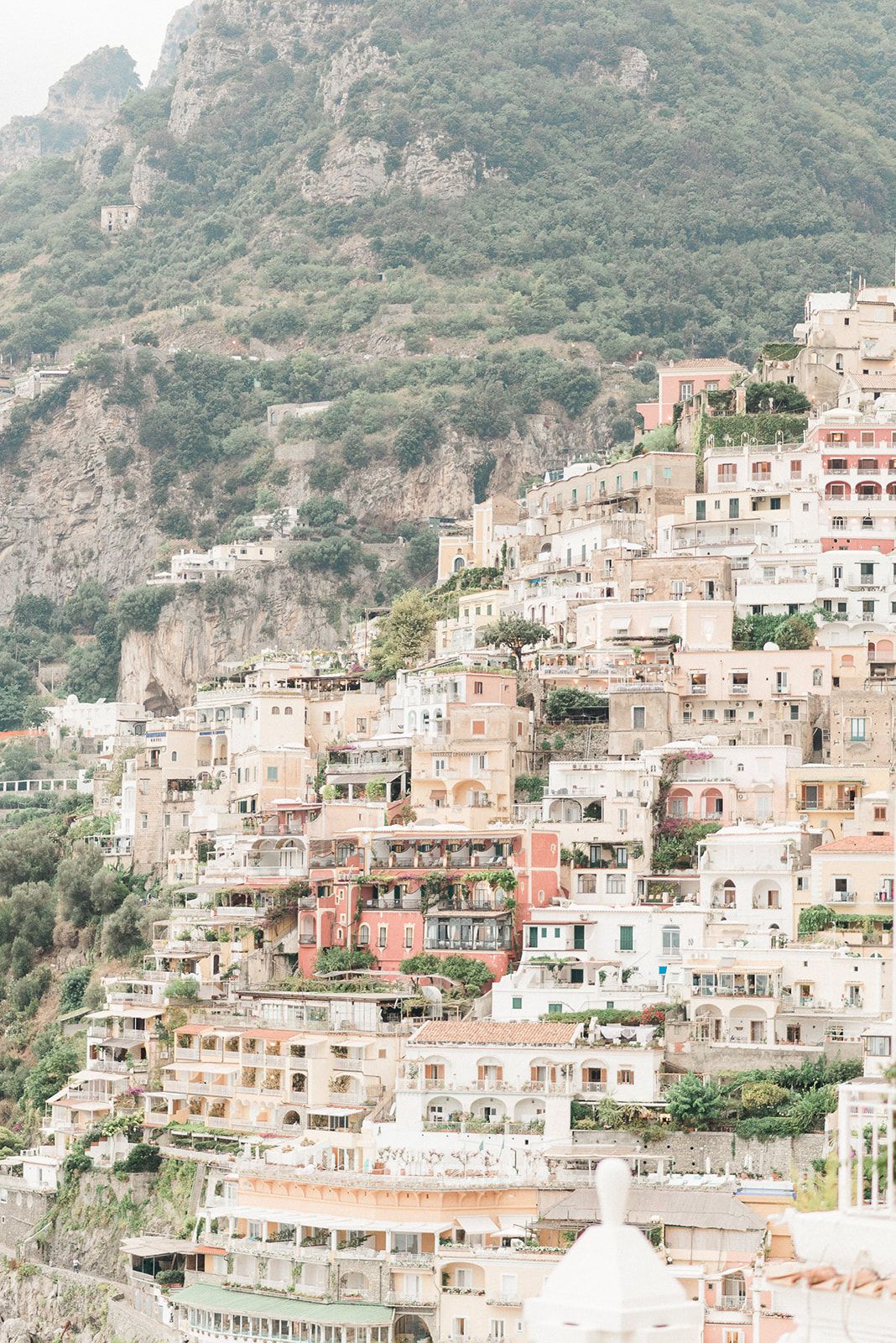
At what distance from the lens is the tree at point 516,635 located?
64438mm

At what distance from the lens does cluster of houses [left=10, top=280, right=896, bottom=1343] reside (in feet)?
144

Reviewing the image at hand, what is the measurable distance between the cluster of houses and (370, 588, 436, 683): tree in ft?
3.30

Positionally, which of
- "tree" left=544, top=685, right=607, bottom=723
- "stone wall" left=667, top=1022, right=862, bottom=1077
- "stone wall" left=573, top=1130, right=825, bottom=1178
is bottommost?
"stone wall" left=573, top=1130, right=825, bottom=1178

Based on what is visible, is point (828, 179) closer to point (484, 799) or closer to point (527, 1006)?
point (484, 799)

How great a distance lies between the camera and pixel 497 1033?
47875mm

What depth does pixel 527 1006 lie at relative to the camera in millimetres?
50375

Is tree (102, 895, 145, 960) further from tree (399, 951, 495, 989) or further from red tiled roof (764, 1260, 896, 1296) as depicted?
red tiled roof (764, 1260, 896, 1296)

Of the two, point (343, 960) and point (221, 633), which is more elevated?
point (221, 633)

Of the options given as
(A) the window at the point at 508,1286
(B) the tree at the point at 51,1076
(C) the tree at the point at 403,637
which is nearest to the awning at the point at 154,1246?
(A) the window at the point at 508,1286

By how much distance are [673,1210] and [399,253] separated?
92.8 meters

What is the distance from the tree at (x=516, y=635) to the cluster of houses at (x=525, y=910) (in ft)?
1.88

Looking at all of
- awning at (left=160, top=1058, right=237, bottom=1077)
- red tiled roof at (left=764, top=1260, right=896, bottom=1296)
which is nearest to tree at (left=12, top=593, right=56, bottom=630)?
awning at (left=160, top=1058, right=237, bottom=1077)

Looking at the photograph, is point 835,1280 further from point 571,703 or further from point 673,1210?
point 571,703

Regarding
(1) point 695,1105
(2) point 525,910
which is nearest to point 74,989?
(2) point 525,910
